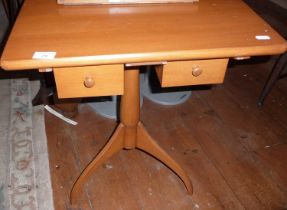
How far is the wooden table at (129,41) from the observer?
69cm

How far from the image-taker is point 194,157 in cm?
144

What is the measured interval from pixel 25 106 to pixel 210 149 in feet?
3.69

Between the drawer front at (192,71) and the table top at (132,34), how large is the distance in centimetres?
6

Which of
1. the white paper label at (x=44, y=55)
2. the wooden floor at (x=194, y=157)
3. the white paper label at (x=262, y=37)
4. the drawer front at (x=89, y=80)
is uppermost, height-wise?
the white paper label at (x=262, y=37)

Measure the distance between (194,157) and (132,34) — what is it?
0.87 metres

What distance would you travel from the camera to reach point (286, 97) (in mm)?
1874

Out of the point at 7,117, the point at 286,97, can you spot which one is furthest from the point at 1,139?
the point at 286,97

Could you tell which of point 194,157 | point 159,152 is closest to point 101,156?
point 159,152

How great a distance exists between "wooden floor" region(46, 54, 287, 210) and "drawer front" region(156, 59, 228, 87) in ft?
2.16

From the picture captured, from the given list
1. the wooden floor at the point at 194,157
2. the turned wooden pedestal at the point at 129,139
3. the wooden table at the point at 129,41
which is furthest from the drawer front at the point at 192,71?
the wooden floor at the point at 194,157

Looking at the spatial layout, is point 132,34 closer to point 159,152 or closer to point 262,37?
point 262,37

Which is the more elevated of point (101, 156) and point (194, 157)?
point (101, 156)

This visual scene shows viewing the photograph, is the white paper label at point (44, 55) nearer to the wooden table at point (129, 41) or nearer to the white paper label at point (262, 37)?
the wooden table at point (129, 41)

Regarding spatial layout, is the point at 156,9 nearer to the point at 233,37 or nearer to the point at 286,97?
the point at 233,37
